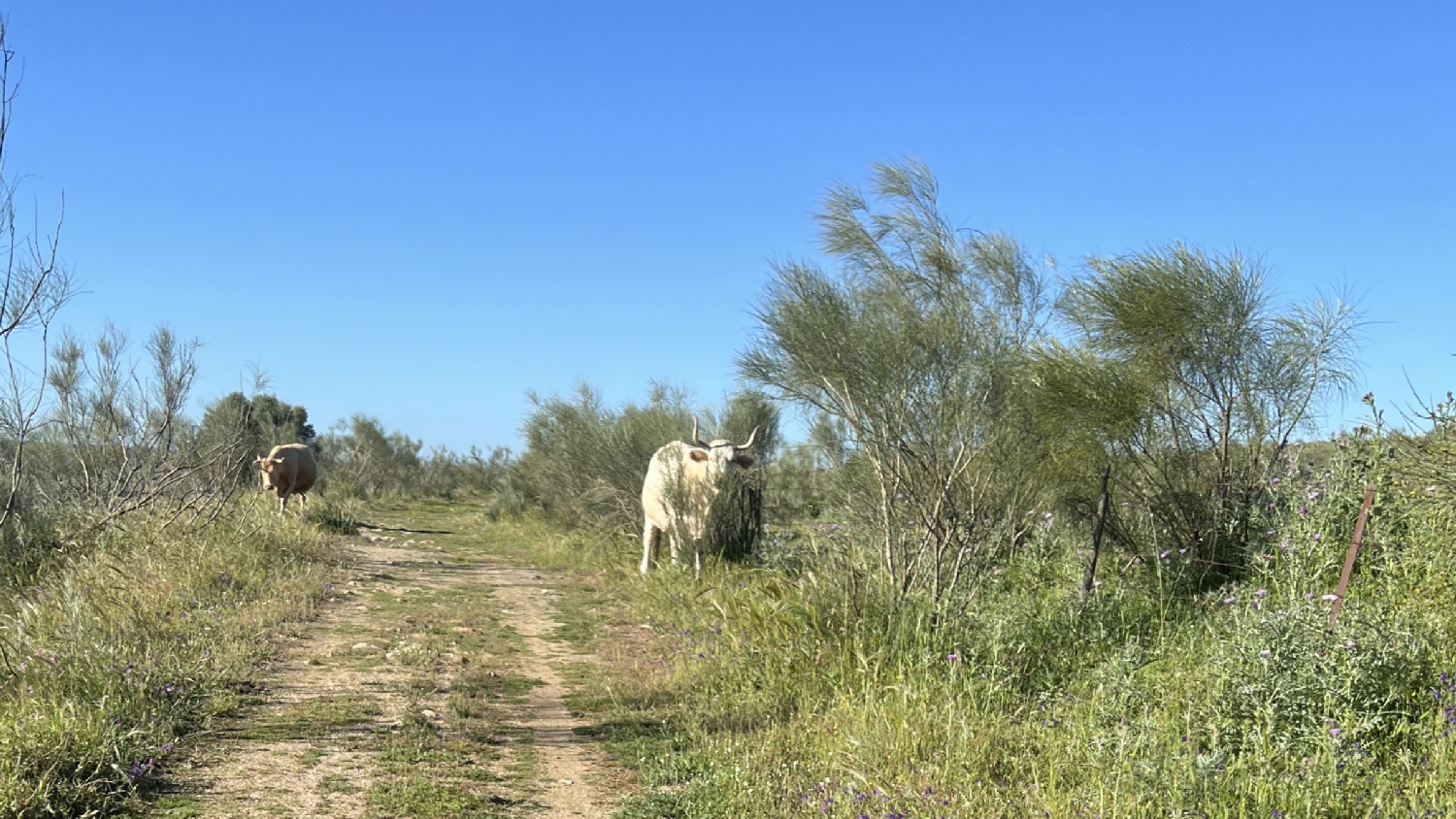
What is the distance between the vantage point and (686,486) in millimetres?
11633

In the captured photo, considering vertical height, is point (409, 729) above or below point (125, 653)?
below

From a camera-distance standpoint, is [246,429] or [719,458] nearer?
[719,458]

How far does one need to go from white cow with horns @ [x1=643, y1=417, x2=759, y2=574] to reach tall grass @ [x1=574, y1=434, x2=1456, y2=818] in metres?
3.54

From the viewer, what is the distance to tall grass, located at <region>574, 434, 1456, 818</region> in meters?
3.91

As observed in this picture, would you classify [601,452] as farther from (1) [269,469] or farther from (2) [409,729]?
(2) [409,729]

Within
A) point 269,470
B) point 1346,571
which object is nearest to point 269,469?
point 269,470

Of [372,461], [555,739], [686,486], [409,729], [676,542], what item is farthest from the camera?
[372,461]

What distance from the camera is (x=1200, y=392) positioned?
25.5 feet

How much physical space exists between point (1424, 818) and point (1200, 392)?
4802 mm

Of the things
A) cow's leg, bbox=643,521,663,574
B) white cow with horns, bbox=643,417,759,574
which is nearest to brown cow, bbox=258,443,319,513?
cow's leg, bbox=643,521,663,574

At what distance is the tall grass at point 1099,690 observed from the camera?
12.8 feet

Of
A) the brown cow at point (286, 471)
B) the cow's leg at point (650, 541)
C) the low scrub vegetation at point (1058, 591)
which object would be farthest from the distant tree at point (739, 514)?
the brown cow at point (286, 471)

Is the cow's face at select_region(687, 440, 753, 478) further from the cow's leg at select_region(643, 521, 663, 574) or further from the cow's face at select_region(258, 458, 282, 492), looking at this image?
the cow's face at select_region(258, 458, 282, 492)

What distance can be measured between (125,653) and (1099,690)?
5.38 meters
